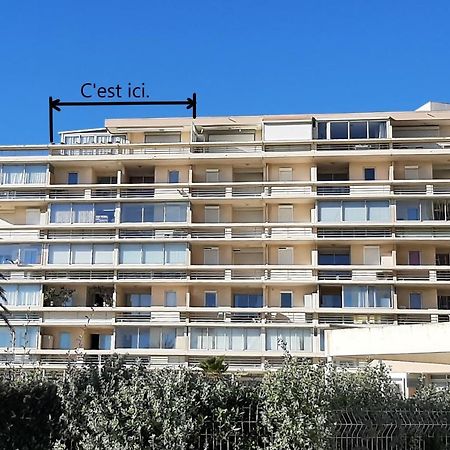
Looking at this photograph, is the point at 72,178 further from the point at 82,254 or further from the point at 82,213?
the point at 82,254

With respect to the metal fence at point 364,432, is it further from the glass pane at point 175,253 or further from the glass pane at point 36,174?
the glass pane at point 36,174

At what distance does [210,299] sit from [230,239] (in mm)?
4439

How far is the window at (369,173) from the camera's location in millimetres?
65438

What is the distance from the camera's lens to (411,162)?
65188 millimetres

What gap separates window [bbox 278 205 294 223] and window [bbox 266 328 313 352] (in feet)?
26.5

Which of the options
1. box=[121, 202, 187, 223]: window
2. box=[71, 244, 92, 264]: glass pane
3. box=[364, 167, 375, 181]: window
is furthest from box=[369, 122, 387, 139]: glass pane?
box=[71, 244, 92, 264]: glass pane

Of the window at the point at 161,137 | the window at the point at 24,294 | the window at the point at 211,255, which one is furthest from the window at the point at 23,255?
the window at the point at 211,255

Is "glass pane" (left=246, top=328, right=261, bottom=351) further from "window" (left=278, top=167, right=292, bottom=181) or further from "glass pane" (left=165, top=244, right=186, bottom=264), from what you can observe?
"window" (left=278, top=167, right=292, bottom=181)

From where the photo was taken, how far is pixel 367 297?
6241 centimetres

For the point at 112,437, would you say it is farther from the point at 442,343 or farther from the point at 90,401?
the point at 442,343

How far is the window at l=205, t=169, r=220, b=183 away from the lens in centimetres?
6638

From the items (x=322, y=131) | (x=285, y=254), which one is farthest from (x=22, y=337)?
(x=322, y=131)

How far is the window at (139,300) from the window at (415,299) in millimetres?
18127

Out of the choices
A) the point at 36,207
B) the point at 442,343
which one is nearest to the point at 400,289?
the point at 36,207
